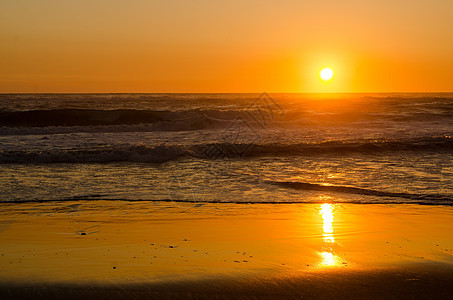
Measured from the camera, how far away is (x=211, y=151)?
17125 mm

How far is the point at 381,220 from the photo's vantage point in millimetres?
7156

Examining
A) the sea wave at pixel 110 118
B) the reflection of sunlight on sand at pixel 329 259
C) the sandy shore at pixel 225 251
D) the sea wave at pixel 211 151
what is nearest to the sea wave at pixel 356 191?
the sandy shore at pixel 225 251

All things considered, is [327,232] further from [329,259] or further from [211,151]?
[211,151]

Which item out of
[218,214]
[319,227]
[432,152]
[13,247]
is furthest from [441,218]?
[432,152]

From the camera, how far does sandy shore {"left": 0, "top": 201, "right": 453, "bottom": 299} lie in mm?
4406

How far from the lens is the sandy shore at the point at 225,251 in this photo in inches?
173

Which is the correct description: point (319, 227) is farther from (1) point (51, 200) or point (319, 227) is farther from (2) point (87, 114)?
(2) point (87, 114)

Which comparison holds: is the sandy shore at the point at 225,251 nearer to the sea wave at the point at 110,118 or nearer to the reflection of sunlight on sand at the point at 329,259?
the reflection of sunlight on sand at the point at 329,259

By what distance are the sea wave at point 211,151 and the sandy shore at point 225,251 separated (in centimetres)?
650

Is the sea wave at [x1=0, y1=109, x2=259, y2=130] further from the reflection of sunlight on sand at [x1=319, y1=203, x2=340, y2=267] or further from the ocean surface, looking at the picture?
the reflection of sunlight on sand at [x1=319, y1=203, x2=340, y2=267]

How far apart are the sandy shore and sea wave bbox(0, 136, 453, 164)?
6.50 meters

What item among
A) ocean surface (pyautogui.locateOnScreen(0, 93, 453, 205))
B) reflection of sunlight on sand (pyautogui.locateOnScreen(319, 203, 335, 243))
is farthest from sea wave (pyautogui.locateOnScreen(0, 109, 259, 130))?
reflection of sunlight on sand (pyautogui.locateOnScreen(319, 203, 335, 243))

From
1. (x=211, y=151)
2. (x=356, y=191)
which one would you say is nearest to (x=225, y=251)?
(x=356, y=191)

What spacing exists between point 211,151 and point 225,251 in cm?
1164
